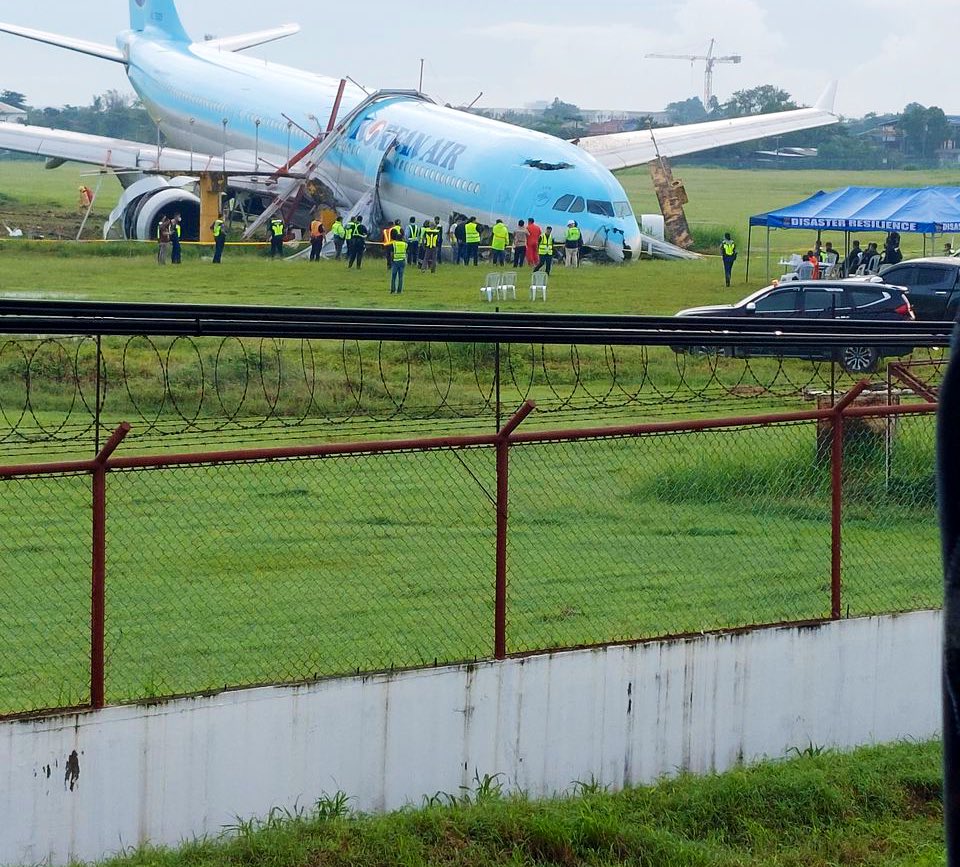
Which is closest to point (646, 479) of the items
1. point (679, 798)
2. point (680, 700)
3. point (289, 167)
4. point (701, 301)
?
point (680, 700)

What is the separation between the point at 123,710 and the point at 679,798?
2818 mm

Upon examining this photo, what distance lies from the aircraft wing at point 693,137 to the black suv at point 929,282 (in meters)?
20.6

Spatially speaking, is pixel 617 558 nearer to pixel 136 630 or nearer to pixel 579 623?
pixel 579 623

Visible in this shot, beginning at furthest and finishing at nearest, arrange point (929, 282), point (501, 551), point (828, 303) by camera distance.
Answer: point (929, 282), point (828, 303), point (501, 551)

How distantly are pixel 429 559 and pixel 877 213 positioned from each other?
26.3 meters

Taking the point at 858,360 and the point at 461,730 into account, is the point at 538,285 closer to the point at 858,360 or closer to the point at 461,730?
the point at 858,360

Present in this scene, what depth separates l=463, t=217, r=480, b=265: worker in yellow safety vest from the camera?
36906 millimetres

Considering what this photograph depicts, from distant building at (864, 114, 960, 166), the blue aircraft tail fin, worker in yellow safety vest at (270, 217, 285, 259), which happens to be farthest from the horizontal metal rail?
distant building at (864, 114, 960, 166)

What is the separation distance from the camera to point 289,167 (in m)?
42.8

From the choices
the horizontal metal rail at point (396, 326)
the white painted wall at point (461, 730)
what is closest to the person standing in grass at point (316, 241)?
the horizontal metal rail at point (396, 326)

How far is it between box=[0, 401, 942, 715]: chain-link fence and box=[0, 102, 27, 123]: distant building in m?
78.6

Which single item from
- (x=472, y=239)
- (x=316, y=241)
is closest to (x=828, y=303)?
(x=472, y=239)

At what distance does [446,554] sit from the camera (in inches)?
467

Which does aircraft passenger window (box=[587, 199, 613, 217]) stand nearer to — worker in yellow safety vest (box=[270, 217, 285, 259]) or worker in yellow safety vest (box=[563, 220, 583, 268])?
worker in yellow safety vest (box=[563, 220, 583, 268])
